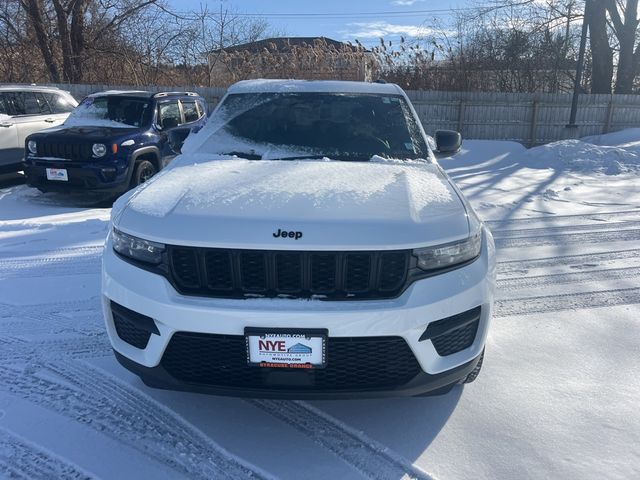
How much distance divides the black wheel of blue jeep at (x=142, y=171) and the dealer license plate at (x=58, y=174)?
0.89 metres

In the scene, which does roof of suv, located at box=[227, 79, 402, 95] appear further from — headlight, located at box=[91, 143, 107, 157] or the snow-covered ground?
headlight, located at box=[91, 143, 107, 157]

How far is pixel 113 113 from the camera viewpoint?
7.89 meters

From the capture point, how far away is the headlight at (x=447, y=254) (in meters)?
2.28

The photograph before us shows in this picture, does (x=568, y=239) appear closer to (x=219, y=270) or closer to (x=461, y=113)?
(x=219, y=270)

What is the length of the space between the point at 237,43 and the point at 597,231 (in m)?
20.3

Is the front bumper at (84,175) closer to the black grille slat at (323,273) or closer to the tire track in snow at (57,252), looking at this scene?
the tire track in snow at (57,252)

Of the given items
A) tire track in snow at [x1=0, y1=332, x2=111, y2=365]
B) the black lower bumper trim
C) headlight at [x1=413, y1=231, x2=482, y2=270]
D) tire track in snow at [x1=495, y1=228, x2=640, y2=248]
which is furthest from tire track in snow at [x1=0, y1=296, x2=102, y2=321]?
tire track in snow at [x1=495, y1=228, x2=640, y2=248]

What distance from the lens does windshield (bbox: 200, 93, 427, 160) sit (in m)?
3.59

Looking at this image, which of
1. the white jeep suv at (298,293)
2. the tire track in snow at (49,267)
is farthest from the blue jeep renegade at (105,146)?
the white jeep suv at (298,293)

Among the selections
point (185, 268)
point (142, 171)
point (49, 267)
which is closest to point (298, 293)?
point (185, 268)

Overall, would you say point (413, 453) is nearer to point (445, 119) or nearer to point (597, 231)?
point (597, 231)

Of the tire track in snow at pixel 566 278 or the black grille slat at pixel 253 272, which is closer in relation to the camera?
the black grille slat at pixel 253 272

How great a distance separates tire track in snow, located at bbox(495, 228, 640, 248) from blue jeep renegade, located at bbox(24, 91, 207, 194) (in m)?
4.29

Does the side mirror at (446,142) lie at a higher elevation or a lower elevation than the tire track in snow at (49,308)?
higher
